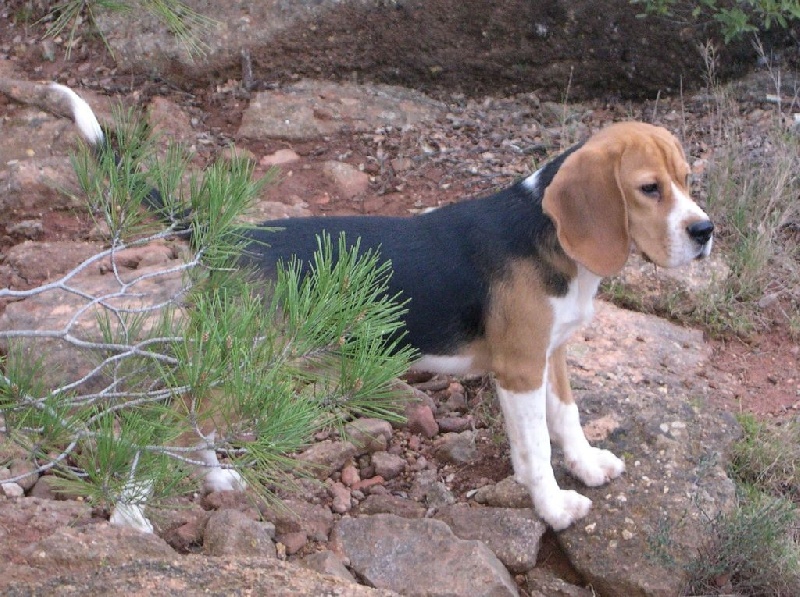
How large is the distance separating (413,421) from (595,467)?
87cm

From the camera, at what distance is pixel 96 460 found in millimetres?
2043

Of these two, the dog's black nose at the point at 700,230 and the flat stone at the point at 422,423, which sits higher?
the dog's black nose at the point at 700,230

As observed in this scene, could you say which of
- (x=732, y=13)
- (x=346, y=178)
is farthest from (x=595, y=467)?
(x=732, y=13)

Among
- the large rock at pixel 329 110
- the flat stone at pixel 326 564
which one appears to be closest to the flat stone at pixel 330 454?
the flat stone at pixel 326 564

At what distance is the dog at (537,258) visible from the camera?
3.36 m

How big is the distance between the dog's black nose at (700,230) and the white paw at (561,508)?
3.41 feet

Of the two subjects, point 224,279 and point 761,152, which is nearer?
point 224,279

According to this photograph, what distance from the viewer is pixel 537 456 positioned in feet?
12.0

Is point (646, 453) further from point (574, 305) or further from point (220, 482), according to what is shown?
point (220, 482)

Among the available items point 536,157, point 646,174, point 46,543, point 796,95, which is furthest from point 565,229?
point 796,95

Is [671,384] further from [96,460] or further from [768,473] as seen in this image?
[96,460]

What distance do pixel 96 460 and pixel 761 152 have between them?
4.75 meters

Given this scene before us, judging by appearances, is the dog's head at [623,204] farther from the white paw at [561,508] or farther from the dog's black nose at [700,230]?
the white paw at [561,508]

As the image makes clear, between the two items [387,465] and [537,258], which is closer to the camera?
[537,258]
